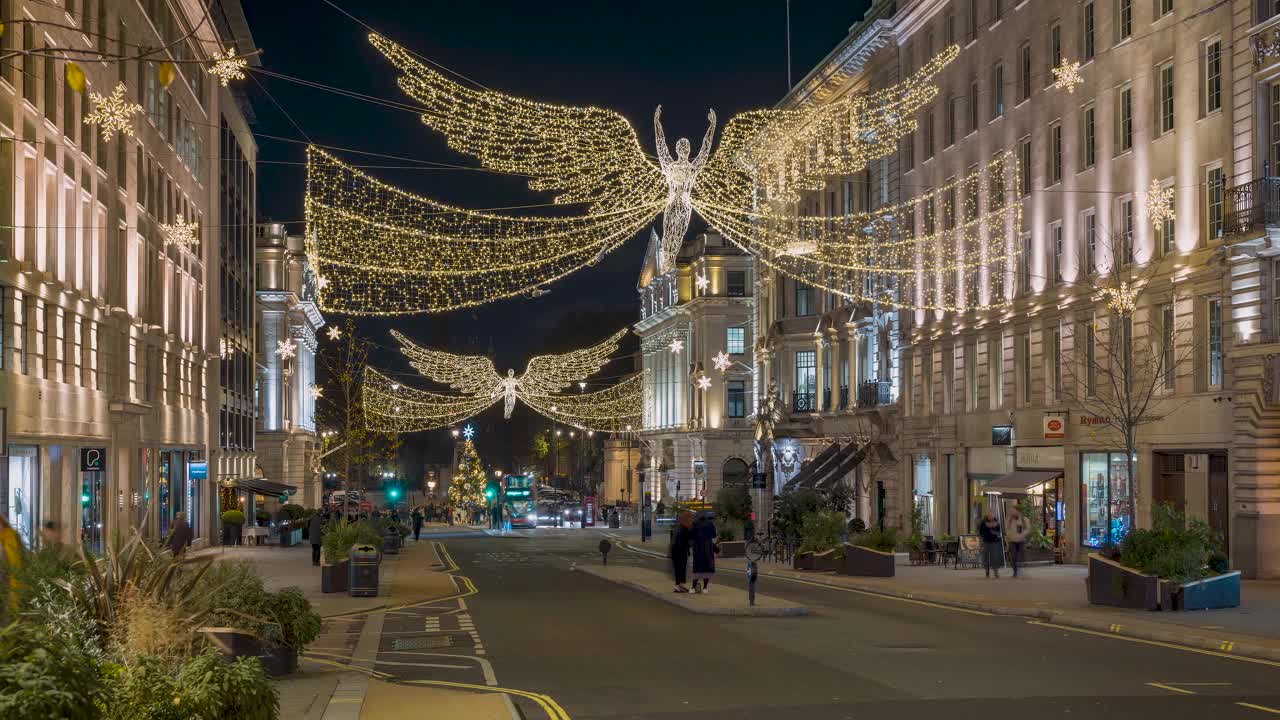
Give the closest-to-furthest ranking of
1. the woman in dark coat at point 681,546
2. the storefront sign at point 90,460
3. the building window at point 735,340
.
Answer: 1. the woman in dark coat at point 681,546
2. the storefront sign at point 90,460
3. the building window at point 735,340

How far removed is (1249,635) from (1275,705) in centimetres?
663

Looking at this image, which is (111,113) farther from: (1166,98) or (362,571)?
(1166,98)

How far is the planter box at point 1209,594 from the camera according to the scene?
964 inches

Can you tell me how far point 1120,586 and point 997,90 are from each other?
24868mm

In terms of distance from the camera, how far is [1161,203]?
35719mm

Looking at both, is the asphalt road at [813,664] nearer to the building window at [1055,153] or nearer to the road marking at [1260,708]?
the road marking at [1260,708]

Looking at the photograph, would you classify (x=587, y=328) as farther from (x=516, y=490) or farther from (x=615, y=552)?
(x=615, y=552)

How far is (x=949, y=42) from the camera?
5025 cm

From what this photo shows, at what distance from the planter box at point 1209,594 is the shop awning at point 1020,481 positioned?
56.2 ft

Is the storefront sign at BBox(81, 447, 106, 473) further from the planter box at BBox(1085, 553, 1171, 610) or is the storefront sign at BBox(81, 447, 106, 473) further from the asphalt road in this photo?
A: the planter box at BBox(1085, 553, 1171, 610)

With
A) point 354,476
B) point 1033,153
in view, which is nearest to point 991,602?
point 1033,153

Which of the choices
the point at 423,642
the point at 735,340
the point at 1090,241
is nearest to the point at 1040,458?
the point at 1090,241

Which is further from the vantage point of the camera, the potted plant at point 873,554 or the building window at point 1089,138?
the building window at point 1089,138

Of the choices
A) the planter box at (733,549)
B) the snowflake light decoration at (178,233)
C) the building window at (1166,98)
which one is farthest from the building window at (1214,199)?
the snowflake light decoration at (178,233)
